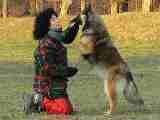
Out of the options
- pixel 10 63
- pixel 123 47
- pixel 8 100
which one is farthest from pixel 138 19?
pixel 8 100

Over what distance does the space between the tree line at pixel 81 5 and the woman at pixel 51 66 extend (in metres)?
22.6

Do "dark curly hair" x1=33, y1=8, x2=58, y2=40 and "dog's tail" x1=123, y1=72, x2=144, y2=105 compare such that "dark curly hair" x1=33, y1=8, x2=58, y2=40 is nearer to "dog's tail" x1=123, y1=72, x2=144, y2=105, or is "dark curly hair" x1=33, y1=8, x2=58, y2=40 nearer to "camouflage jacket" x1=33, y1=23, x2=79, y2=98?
"camouflage jacket" x1=33, y1=23, x2=79, y2=98

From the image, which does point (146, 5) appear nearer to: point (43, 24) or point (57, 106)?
point (43, 24)

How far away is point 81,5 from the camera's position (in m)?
33.8

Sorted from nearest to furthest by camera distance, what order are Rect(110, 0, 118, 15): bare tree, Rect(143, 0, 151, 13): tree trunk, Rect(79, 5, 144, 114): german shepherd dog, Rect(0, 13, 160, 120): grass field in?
Rect(79, 5, 144, 114): german shepherd dog, Rect(0, 13, 160, 120): grass field, Rect(143, 0, 151, 13): tree trunk, Rect(110, 0, 118, 15): bare tree

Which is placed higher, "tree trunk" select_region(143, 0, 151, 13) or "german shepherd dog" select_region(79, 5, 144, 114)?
"german shepherd dog" select_region(79, 5, 144, 114)

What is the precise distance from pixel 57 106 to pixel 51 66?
63 cm

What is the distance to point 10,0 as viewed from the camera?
121 feet

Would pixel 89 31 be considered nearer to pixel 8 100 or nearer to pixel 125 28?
pixel 8 100

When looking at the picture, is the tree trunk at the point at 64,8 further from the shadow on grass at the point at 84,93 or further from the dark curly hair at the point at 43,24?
the dark curly hair at the point at 43,24

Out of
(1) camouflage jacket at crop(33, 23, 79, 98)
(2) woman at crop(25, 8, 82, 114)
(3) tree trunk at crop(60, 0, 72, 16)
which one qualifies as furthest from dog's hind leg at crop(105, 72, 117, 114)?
(3) tree trunk at crop(60, 0, 72, 16)

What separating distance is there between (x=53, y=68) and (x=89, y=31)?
0.79 m

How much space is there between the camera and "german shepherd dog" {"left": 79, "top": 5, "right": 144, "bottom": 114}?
9.16 metres

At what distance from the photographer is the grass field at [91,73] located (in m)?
9.48
